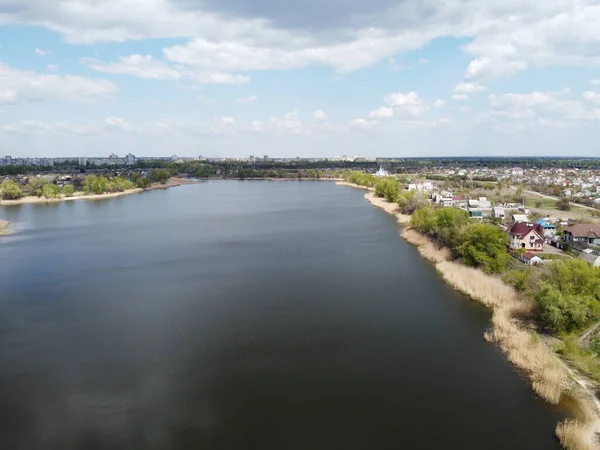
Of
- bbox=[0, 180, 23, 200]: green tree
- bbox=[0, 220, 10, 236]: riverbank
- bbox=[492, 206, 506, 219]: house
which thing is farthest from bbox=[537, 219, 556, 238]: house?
bbox=[0, 180, 23, 200]: green tree

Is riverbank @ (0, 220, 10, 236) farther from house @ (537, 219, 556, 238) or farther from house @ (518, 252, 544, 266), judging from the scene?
house @ (537, 219, 556, 238)

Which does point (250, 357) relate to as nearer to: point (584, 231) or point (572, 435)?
point (572, 435)

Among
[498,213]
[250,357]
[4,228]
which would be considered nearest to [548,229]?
[498,213]

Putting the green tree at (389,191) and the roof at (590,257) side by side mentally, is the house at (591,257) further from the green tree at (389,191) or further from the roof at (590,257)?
the green tree at (389,191)

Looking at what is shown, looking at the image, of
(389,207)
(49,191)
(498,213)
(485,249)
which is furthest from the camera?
(49,191)

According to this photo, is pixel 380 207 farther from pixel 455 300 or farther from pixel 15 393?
pixel 15 393

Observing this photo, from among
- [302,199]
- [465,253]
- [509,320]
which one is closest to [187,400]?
[509,320]
